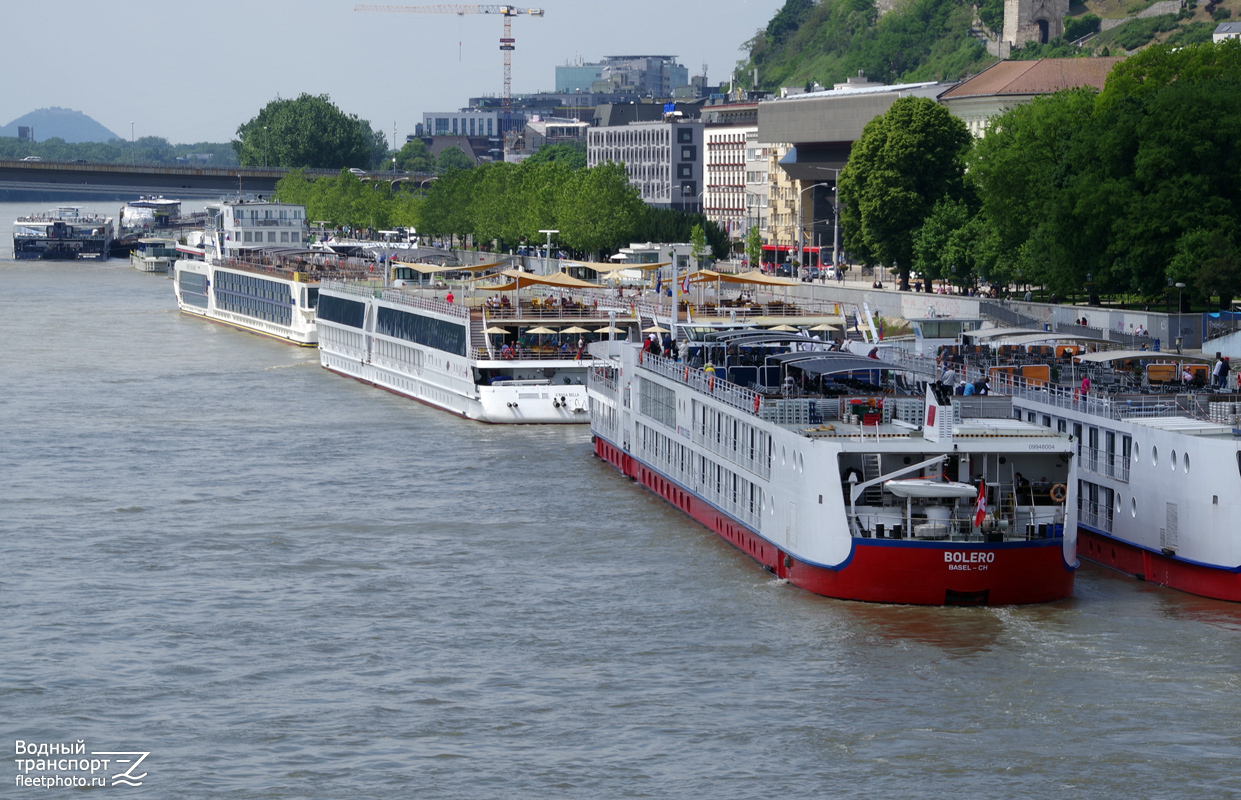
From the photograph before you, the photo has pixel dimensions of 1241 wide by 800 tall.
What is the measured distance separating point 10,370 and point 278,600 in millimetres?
45443

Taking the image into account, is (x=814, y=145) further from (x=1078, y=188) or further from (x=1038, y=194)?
(x=1078, y=188)

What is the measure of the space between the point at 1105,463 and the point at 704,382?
9911mm

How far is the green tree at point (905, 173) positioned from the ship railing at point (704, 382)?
50091 mm

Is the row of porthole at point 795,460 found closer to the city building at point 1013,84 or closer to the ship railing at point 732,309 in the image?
the ship railing at point 732,309

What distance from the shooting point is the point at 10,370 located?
254ft

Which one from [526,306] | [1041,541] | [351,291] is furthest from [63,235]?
[1041,541]

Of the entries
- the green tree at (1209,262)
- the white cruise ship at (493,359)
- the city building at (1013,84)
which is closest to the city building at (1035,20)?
the city building at (1013,84)

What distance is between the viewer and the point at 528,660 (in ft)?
105

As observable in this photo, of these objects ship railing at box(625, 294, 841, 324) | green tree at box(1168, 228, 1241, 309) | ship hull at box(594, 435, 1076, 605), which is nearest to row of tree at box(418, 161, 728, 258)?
ship railing at box(625, 294, 841, 324)

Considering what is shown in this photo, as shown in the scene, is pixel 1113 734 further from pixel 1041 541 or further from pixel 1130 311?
pixel 1130 311

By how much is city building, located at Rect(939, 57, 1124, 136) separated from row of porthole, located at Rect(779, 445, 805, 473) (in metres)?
90.2

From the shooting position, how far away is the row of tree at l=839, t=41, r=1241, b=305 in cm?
7312

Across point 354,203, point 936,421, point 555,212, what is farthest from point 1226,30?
point 936,421

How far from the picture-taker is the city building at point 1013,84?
127 metres
